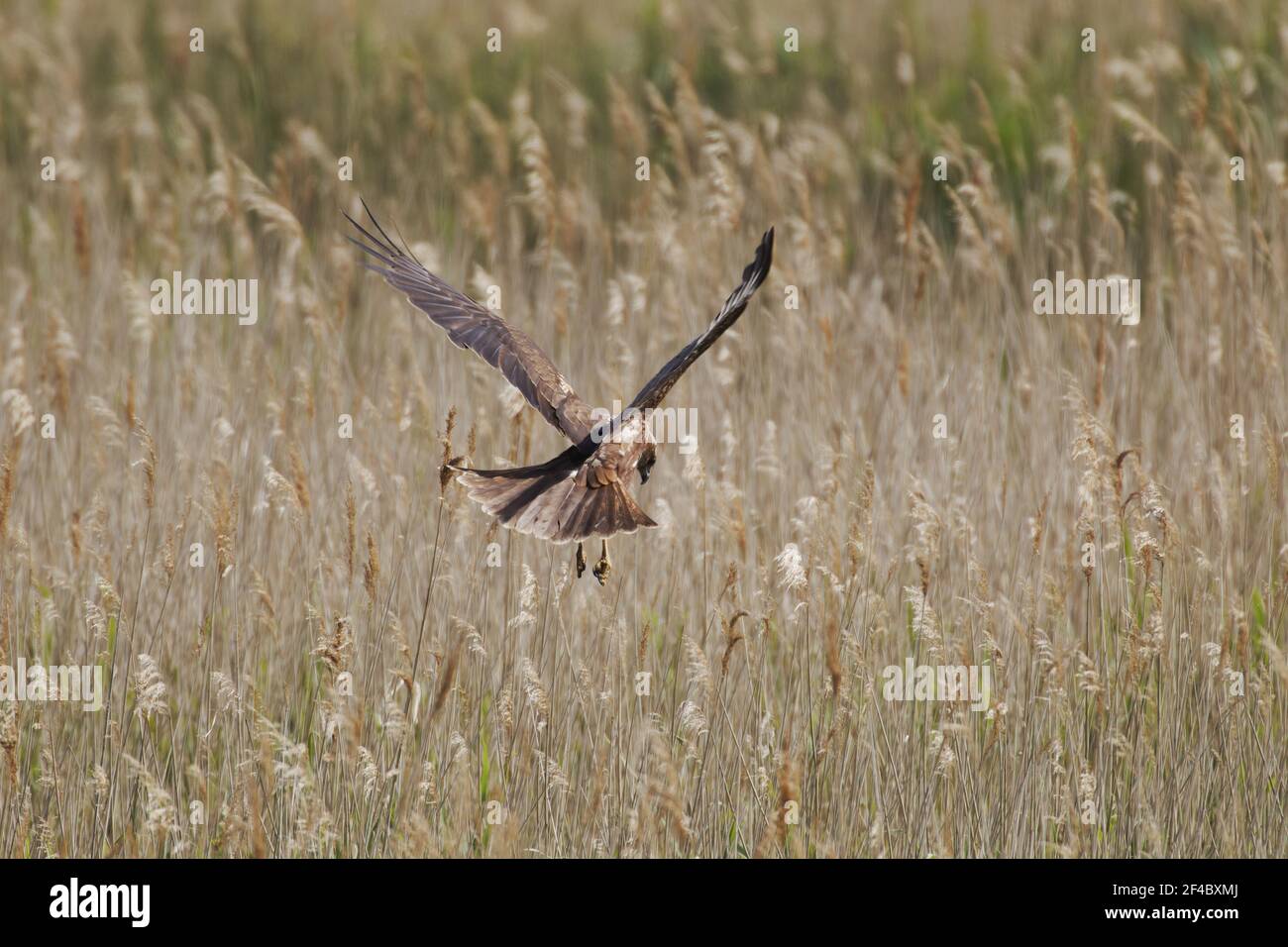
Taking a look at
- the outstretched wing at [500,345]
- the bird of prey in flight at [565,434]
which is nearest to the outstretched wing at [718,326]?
the bird of prey in flight at [565,434]

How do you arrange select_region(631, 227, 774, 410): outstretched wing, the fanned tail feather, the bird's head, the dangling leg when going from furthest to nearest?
the bird's head → the dangling leg → the fanned tail feather → select_region(631, 227, 774, 410): outstretched wing

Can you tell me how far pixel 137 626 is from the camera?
5.02 meters

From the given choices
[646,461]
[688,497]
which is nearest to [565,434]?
[646,461]

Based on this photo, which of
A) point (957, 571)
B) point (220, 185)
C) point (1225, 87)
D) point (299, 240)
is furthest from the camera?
point (1225, 87)

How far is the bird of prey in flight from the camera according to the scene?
4281mm

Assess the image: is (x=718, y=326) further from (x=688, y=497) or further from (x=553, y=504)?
(x=688, y=497)

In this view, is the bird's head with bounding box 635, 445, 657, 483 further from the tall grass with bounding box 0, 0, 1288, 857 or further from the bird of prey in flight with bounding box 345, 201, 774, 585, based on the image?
the tall grass with bounding box 0, 0, 1288, 857

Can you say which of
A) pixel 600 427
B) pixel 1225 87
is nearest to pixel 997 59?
pixel 1225 87

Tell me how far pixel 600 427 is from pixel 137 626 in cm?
172

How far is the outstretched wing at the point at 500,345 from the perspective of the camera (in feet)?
15.7

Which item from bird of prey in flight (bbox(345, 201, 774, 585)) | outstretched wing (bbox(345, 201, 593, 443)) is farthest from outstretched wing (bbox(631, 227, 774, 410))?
outstretched wing (bbox(345, 201, 593, 443))

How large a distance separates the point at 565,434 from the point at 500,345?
436 mm

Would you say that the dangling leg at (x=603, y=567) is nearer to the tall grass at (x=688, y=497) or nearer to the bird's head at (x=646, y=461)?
the tall grass at (x=688, y=497)
